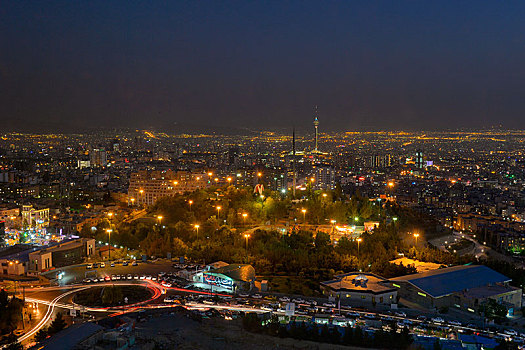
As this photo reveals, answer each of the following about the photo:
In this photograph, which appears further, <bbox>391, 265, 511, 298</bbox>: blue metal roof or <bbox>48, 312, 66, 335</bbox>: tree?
<bbox>391, 265, 511, 298</bbox>: blue metal roof

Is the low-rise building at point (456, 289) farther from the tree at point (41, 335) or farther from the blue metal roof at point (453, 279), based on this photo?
the tree at point (41, 335)

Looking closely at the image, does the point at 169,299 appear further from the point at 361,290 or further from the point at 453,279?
the point at 453,279

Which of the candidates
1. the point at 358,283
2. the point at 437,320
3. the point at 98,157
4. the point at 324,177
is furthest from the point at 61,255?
the point at 98,157

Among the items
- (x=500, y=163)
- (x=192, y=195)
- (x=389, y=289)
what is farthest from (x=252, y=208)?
(x=500, y=163)

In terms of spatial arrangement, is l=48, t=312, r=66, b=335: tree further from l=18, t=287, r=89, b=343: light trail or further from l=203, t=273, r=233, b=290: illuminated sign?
l=203, t=273, r=233, b=290: illuminated sign

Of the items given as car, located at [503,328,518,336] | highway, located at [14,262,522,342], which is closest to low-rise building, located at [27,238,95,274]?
highway, located at [14,262,522,342]

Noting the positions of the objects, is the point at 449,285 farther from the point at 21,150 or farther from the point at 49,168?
the point at 21,150
